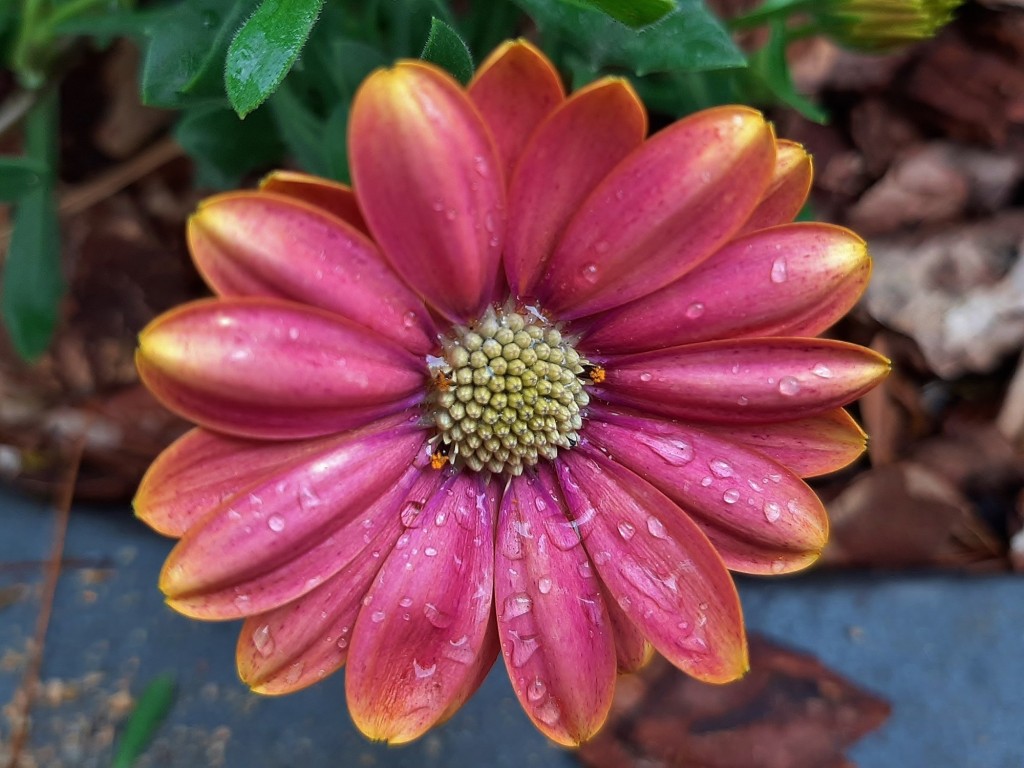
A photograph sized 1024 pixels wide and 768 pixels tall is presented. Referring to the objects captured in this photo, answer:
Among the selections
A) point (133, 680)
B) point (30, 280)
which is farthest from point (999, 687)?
point (30, 280)

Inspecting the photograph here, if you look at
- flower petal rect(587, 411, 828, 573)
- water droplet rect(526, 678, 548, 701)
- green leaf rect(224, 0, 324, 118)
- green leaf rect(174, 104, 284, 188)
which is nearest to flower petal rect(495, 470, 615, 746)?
water droplet rect(526, 678, 548, 701)

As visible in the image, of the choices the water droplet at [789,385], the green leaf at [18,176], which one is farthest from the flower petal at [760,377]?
the green leaf at [18,176]

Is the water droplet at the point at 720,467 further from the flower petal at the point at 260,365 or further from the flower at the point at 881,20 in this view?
the flower at the point at 881,20

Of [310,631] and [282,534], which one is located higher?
[282,534]

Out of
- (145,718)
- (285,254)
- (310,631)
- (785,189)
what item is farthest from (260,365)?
(145,718)

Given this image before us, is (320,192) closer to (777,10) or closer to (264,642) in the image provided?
(264,642)

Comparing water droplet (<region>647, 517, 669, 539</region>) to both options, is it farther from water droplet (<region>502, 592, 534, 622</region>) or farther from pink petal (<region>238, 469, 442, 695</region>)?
pink petal (<region>238, 469, 442, 695</region>)

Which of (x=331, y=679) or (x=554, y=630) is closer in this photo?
(x=554, y=630)
